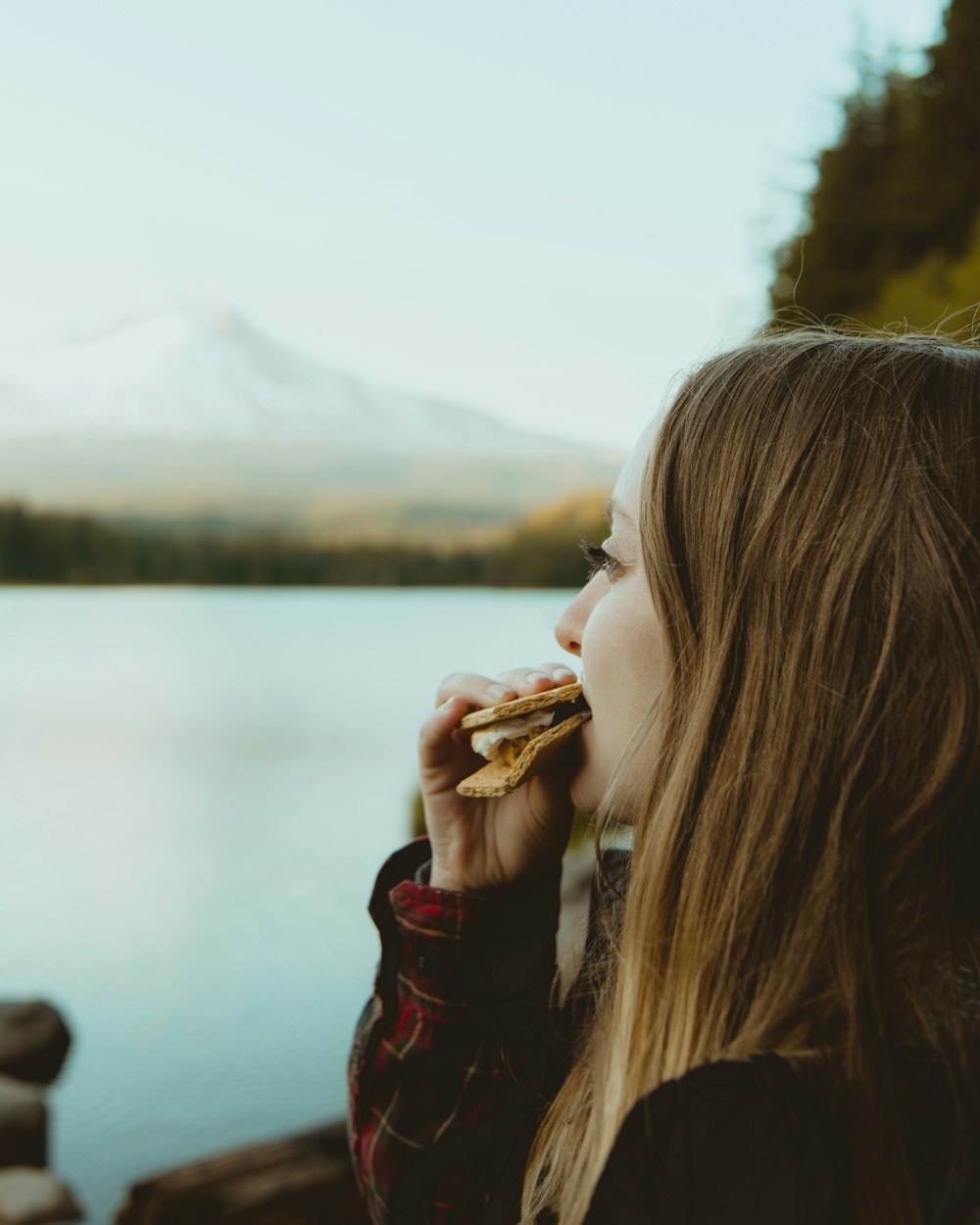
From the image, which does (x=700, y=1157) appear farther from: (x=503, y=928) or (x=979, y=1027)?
(x=503, y=928)

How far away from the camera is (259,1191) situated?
383 cm

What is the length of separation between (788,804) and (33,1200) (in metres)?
5.10

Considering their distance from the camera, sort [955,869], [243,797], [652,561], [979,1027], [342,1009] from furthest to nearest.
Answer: [243,797], [342,1009], [652,561], [955,869], [979,1027]

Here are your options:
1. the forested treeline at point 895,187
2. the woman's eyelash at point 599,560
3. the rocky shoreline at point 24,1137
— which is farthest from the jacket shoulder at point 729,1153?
the forested treeline at point 895,187

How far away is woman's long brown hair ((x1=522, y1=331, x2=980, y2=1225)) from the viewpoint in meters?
1.04

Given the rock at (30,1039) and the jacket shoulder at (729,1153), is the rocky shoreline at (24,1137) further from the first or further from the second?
the jacket shoulder at (729,1153)

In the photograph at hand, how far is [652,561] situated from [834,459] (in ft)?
0.75

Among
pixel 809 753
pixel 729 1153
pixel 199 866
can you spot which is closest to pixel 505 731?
pixel 809 753

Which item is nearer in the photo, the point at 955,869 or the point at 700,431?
the point at 955,869

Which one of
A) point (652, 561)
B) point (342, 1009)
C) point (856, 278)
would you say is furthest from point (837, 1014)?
point (856, 278)

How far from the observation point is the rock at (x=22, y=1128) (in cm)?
524

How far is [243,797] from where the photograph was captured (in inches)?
765

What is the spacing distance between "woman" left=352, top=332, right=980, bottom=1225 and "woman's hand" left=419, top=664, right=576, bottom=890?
0.86 feet

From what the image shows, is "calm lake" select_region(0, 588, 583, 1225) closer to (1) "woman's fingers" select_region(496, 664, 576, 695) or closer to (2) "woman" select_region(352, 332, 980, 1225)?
(1) "woman's fingers" select_region(496, 664, 576, 695)
